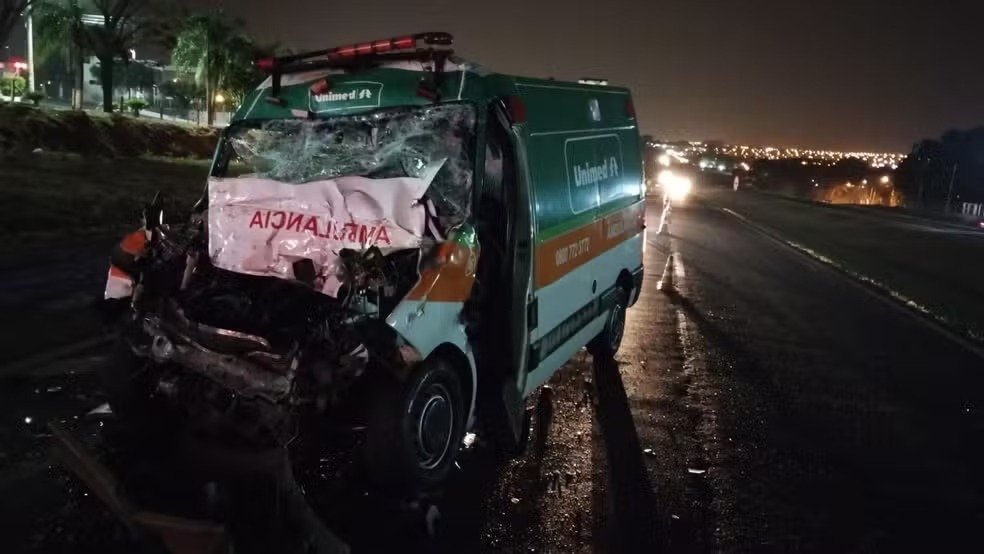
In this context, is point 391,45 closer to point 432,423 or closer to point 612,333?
point 432,423

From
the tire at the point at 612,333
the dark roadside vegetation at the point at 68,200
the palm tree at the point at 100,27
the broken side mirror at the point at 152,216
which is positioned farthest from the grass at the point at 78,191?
the palm tree at the point at 100,27

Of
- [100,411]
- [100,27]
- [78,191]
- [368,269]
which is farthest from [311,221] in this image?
[100,27]

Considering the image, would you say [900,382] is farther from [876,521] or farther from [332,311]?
[332,311]

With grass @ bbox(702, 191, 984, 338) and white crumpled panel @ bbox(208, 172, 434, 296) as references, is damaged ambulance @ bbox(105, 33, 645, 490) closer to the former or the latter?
white crumpled panel @ bbox(208, 172, 434, 296)

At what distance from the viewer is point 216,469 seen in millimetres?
4398

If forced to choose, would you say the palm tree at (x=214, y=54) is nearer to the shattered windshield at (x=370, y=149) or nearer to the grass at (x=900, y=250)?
the grass at (x=900, y=250)

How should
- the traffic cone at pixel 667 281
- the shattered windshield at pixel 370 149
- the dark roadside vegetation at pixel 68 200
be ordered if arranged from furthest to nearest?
the traffic cone at pixel 667 281
the dark roadside vegetation at pixel 68 200
the shattered windshield at pixel 370 149

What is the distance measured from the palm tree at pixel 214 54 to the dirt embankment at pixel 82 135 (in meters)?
27.8

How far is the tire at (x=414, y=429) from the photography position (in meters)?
4.41

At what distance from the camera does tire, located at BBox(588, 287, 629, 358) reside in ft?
26.7

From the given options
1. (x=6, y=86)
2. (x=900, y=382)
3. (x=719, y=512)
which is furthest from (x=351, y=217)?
(x=6, y=86)

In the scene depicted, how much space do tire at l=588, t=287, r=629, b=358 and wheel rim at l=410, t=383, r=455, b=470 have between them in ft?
10.9

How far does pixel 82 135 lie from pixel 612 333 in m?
26.0

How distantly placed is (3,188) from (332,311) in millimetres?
16344
